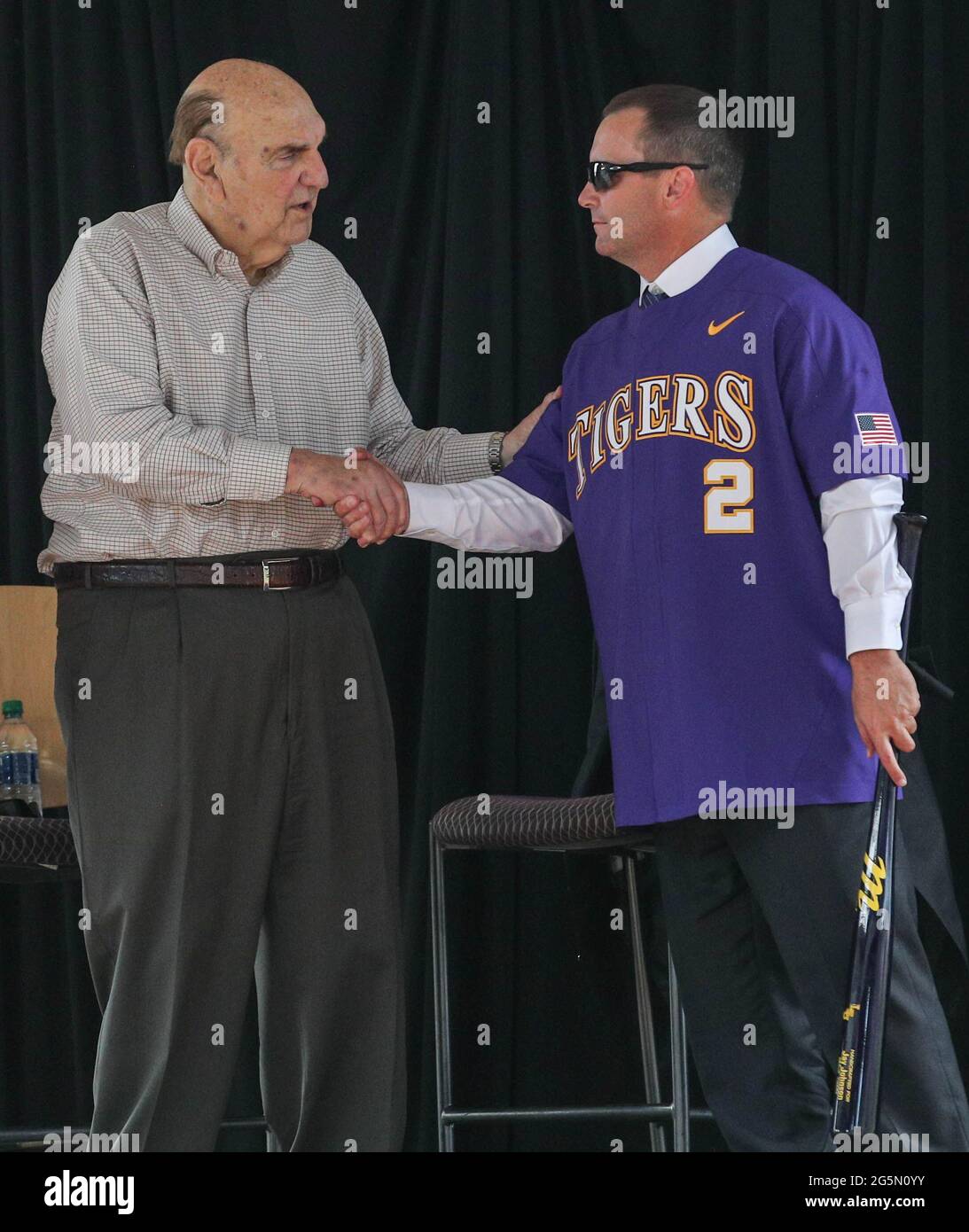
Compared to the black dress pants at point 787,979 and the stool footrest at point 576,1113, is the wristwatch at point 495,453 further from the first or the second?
the stool footrest at point 576,1113

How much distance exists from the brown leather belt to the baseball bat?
0.93 metres

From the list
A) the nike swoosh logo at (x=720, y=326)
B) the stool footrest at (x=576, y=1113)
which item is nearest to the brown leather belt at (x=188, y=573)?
the nike swoosh logo at (x=720, y=326)

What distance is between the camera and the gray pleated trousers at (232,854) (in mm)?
2320

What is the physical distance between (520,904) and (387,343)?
1218mm

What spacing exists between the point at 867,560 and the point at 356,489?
0.75m

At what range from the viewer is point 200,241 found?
248 centimetres

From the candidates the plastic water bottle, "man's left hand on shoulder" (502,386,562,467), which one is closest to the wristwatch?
"man's left hand on shoulder" (502,386,562,467)

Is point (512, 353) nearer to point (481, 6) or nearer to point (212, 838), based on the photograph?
point (481, 6)

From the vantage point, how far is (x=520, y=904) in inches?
131

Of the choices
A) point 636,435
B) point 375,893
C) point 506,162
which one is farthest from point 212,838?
point 506,162

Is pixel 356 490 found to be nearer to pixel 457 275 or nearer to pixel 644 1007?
pixel 457 275

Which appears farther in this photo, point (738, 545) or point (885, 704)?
point (738, 545)

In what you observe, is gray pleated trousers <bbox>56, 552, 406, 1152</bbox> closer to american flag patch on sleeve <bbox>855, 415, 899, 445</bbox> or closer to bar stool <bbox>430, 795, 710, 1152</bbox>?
bar stool <bbox>430, 795, 710, 1152</bbox>

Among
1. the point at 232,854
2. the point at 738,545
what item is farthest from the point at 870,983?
the point at 232,854
